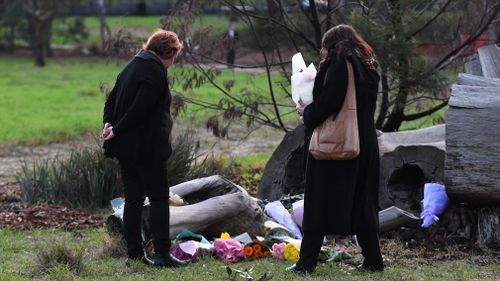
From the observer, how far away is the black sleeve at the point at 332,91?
6.59 metres

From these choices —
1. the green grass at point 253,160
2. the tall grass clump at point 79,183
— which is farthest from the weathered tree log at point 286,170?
the green grass at point 253,160

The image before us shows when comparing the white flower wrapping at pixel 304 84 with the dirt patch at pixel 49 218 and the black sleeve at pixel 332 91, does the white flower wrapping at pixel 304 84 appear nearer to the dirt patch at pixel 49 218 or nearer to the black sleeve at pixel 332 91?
the black sleeve at pixel 332 91

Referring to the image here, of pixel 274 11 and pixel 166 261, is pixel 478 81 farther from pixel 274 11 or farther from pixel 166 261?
pixel 274 11

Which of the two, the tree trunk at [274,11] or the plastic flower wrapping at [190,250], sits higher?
the tree trunk at [274,11]

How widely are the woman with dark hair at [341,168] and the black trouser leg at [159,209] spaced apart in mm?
992

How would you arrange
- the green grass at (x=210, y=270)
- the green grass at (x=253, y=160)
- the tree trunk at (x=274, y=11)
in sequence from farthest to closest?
1. the green grass at (x=253, y=160)
2. the tree trunk at (x=274, y=11)
3. the green grass at (x=210, y=270)

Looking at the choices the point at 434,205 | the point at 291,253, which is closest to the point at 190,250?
the point at 291,253

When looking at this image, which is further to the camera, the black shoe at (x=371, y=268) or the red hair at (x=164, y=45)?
the red hair at (x=164, y=45)

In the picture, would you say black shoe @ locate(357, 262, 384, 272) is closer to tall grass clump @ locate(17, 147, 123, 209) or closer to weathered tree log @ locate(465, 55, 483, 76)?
weathered tree log @ locate(465, 55, 483, 76)

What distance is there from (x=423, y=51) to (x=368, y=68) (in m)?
5.54

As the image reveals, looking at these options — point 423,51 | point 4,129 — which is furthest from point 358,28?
point 4,129

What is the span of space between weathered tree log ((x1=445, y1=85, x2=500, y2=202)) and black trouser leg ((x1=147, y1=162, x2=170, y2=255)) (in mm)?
2264

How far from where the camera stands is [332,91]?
6.59m

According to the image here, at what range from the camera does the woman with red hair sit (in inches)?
277
